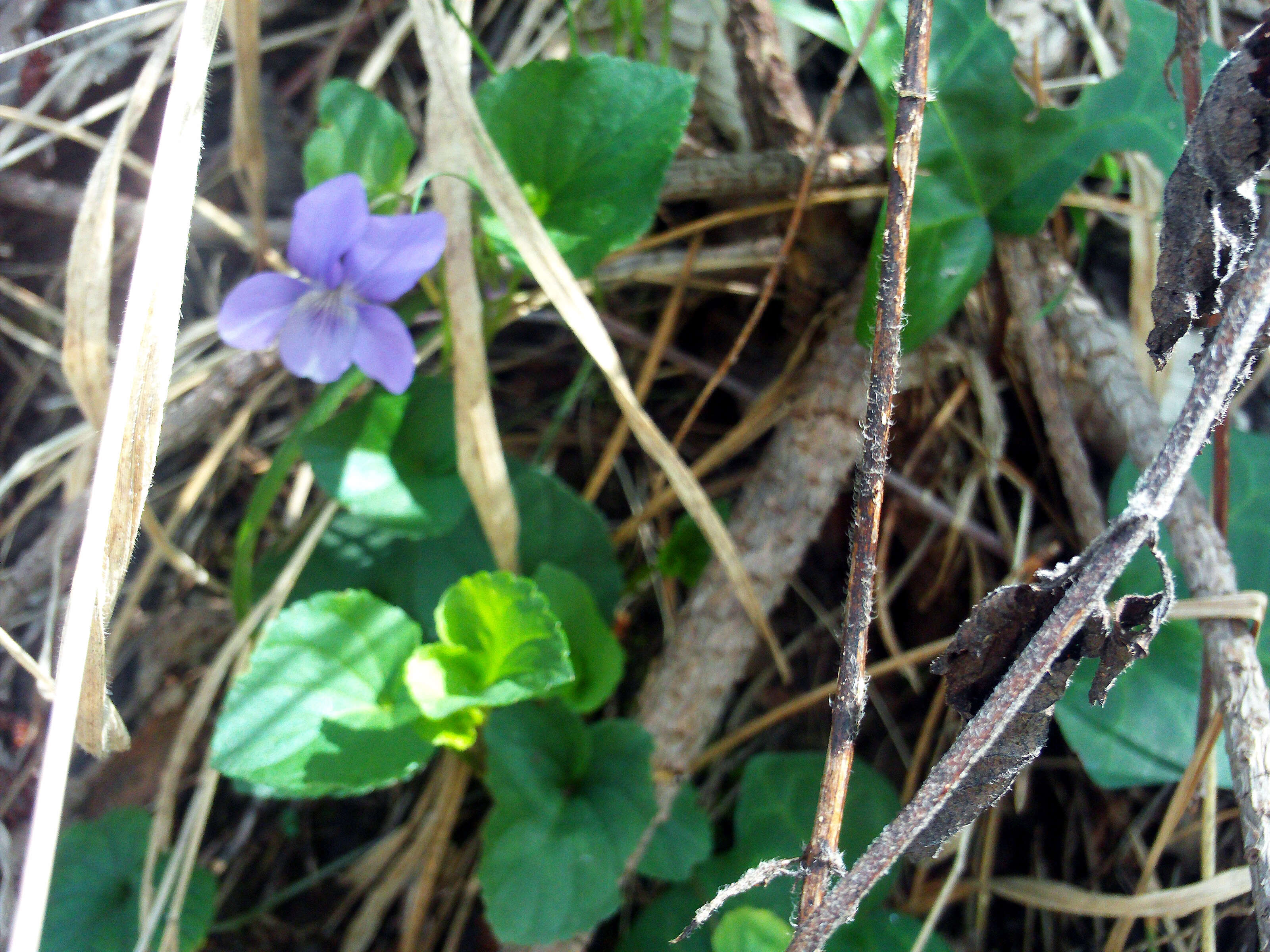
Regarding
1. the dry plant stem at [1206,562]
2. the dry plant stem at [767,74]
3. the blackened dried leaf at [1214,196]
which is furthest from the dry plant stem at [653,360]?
the blackened dried leaf at [1214,196]

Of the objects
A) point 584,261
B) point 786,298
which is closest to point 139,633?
point 584,261

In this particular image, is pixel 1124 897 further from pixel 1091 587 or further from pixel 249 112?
pixel 249 112

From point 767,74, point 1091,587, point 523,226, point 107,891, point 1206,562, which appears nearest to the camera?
point 1091,587

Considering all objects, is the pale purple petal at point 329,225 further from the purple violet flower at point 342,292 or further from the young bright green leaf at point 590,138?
the young bright green leaf at point 590,138

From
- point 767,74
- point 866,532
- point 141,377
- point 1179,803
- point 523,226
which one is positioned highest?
point 767,74

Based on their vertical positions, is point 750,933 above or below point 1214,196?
below

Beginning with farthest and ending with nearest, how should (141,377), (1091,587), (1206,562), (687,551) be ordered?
(687,551), (1206,562), (141,377), (1091,587)

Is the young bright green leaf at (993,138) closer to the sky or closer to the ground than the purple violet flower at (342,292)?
closer to the sky

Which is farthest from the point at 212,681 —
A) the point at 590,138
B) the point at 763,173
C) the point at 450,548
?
the point at 763,173
